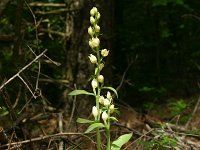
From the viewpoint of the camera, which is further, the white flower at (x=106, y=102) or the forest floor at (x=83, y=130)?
the forest floor at (x=83, y=130)

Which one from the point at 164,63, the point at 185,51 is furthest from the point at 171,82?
the point at 164,63

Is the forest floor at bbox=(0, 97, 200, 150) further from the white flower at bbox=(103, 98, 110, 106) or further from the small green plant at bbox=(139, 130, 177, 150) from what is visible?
the white flower at bbox=(103, 98, 110, 106)

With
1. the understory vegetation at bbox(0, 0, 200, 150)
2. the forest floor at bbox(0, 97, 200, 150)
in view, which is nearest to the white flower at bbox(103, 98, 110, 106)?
the understory vegetation at bbox(0, 0, 200, 150)

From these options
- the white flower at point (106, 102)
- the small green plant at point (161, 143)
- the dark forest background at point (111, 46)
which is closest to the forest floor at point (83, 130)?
the small green plant at point (161, 143)

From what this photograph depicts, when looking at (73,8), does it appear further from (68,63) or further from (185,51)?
(185,51)

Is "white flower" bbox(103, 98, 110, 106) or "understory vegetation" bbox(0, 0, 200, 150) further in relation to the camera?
"understory vegetation" bbox(0, 0, 200, 150)

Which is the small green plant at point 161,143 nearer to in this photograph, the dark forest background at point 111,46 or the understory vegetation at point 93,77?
the understory vegetation at point 93,77

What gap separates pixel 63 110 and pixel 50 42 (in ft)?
3.94

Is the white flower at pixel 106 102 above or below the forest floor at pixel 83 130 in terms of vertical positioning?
above

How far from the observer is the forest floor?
3.38 meters

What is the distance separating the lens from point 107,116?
8.16 feet

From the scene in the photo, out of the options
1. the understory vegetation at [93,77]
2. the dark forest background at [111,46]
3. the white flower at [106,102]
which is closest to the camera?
the white flower at [106,102]

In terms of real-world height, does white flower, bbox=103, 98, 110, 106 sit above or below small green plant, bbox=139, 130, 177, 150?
above

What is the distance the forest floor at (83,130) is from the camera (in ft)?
11.1
